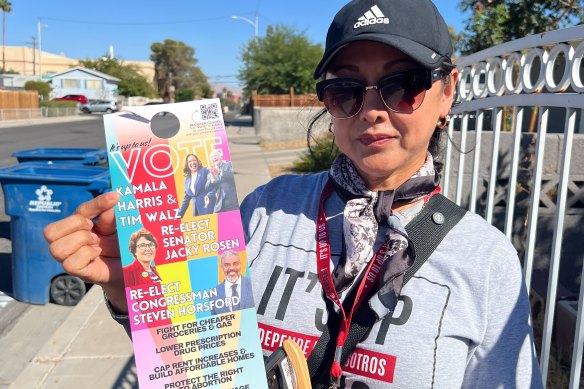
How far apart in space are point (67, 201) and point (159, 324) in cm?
358

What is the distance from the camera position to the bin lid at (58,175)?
443 centimetres

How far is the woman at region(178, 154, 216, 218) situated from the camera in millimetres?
1328

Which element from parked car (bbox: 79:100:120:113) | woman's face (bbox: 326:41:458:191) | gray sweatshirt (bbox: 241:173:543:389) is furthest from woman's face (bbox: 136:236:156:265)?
parked car (bbox: 79:100:120:113)

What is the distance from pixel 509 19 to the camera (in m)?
6.67

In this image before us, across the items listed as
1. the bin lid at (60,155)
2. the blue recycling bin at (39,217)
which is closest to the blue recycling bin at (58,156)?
the bin lid at (60,155)

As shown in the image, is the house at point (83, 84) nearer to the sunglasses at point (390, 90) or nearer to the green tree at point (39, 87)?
the green tree at point (39, 87)

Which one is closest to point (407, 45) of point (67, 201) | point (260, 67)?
point (67, 201)

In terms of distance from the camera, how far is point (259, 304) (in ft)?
4.67

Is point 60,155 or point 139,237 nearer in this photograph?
point 139,237

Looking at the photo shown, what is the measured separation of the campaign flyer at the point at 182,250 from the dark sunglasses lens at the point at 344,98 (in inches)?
12.4

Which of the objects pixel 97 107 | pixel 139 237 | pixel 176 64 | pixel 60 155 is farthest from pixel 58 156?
pixel 176 64

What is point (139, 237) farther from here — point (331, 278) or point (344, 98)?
point (344, 98)

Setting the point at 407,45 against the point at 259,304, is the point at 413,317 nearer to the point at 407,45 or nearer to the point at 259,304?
the point at 259,304

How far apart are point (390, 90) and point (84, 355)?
3320 millimetres
